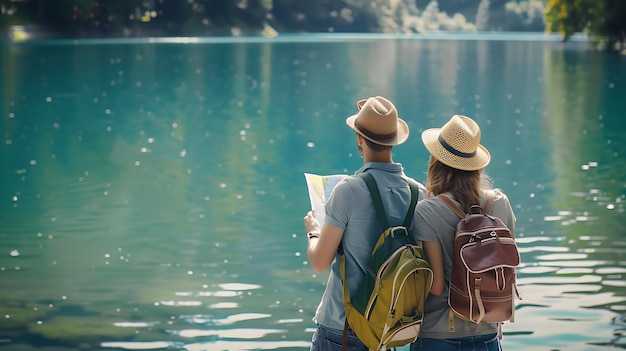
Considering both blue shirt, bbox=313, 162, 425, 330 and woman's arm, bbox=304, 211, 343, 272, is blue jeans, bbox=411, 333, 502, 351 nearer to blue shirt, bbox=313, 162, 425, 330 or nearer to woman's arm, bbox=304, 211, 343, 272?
blue shirt, bbox=313, 162, 425, 330

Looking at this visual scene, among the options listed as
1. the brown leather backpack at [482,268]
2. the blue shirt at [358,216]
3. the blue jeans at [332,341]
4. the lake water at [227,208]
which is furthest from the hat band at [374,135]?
the lake water at [227,208]

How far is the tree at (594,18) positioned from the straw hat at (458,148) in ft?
191

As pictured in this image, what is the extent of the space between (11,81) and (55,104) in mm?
8072

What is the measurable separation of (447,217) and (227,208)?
9.55 meters

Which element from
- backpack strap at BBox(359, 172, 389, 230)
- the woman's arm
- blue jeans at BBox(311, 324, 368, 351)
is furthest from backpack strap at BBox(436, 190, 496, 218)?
blue jeans at BBox(311, 324, 368, 351)

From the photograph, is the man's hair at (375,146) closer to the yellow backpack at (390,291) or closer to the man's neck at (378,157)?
the man's neck at (378,157)

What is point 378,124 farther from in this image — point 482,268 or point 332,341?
point 332,341

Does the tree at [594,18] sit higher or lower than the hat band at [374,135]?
higher

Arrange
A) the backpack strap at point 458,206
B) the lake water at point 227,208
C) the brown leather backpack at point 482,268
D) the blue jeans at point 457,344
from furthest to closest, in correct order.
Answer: the lake water at point 227,208, the blue jeans at point 457,344, the backpack strap at point 458,206, the brown leather backpack at point 482,268

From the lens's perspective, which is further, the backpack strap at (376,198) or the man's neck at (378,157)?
the man's neck at (378,157)

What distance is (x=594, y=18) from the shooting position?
66000 mm

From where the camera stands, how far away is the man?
404cm

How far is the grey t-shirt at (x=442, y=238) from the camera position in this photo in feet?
13.1

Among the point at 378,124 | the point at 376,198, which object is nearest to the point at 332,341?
the point at 376,198
